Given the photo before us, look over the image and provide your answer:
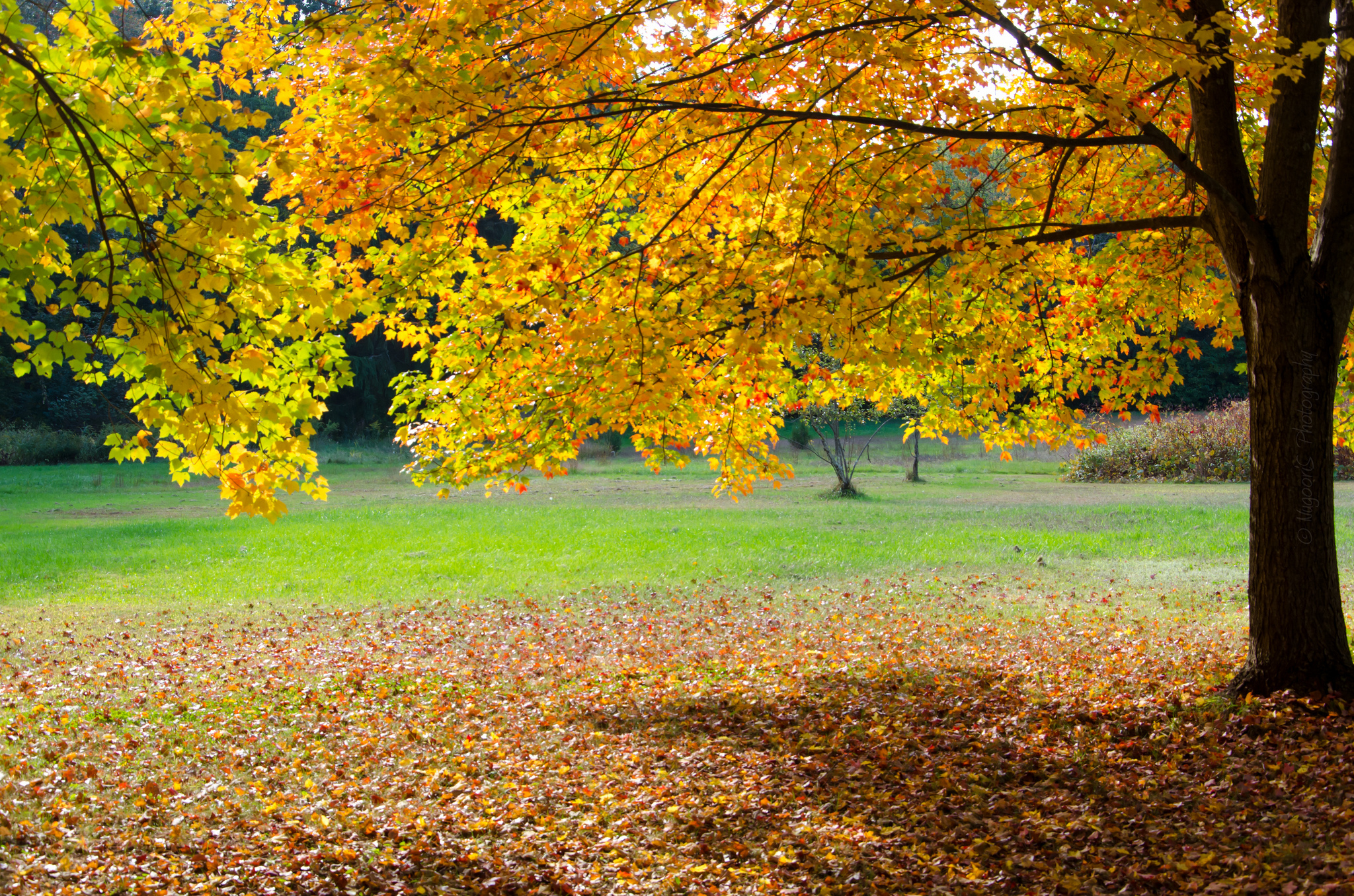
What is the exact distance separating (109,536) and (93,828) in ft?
44.1

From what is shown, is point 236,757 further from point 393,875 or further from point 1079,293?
point 1079,293

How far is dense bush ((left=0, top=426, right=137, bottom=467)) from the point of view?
94.5ft

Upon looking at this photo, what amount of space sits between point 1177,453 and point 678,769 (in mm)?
24497

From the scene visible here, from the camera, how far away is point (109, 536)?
642 inches

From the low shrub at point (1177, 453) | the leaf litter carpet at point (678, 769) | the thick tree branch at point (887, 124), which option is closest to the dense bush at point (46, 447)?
the leaf litter carpet at point (678, 769)

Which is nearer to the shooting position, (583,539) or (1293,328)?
(1293,328)

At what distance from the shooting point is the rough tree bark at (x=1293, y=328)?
18.9 feet

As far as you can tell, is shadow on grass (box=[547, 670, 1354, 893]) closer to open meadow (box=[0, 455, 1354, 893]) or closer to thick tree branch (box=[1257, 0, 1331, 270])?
open meadow (box=[0, 455, 1354, 893])

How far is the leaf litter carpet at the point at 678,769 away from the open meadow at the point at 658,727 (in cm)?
3

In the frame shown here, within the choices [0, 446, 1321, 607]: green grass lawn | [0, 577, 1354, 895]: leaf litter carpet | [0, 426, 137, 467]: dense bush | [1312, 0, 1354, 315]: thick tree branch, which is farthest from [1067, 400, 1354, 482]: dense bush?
[0, 426, 137, 467]: dense bush

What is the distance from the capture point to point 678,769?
5.63 metres

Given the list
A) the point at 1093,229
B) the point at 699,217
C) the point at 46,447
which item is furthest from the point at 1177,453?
the point at 46,447

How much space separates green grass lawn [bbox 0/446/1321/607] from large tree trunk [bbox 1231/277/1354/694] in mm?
6018

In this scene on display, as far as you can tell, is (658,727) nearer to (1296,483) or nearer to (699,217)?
(699,217)
